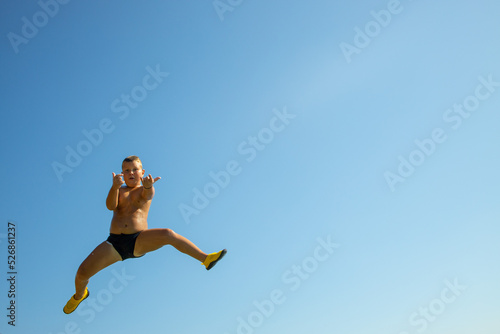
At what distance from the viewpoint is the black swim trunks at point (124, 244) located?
8477mm

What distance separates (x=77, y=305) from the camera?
30.0 ft

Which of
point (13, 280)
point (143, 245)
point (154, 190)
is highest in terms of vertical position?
point (13, 280)

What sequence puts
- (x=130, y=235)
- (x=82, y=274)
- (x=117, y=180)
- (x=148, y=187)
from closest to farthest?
1. (x=117, y=180)
2. (x=148, y=187)
3. (x=82, y=274)
4. (x=130, y=235)

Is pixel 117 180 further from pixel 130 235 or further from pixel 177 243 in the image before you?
pixel 177 243

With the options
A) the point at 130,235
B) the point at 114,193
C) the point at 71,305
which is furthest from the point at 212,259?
the point at 71,305

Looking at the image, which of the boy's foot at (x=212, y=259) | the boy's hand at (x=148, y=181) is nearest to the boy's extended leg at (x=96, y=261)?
the boy's hand at (x=148, y=181)

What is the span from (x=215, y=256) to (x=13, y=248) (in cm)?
661

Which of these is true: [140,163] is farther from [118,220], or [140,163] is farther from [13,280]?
[13,280]

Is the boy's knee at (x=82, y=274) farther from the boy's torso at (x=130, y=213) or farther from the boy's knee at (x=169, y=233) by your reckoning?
the boy's knee at (x=169, y=233)

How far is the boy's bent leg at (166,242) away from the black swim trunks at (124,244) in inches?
4.1

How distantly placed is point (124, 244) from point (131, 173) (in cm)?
144

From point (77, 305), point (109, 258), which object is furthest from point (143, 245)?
point (77, 305)

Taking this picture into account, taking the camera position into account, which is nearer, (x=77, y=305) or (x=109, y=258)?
(x=109, y=258)

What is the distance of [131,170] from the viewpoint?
8852mm
